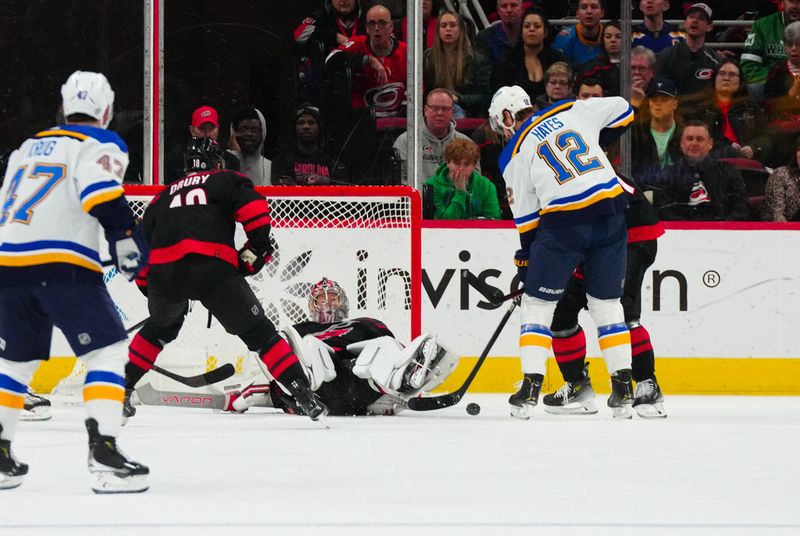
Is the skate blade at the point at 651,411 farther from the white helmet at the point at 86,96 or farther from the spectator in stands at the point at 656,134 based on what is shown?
the white helmet at the point at 86,96

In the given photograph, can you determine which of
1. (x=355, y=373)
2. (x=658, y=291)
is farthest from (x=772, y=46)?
(x=355, y=373)

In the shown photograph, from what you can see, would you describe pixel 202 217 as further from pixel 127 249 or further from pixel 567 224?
pixel 127 249

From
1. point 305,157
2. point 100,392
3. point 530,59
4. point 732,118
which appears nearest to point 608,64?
point 530,59

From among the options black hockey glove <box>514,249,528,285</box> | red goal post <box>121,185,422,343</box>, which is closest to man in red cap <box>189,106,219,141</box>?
red goal post <box>121,185,422,343</box>

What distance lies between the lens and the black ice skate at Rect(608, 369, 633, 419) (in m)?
5.23

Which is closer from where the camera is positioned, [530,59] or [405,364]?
[405,364]

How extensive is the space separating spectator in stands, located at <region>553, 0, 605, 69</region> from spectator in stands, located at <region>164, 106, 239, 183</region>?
1.74 meters

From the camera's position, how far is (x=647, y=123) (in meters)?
6.90

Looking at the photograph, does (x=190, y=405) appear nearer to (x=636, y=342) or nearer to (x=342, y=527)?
(x=636, y=342)

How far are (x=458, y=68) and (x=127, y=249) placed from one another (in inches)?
147

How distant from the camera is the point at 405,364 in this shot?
17.3 feet

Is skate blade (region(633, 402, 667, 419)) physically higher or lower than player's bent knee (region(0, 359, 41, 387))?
lower

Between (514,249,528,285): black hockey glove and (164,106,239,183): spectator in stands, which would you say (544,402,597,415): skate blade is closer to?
(514,249,528,285): black hockey glove

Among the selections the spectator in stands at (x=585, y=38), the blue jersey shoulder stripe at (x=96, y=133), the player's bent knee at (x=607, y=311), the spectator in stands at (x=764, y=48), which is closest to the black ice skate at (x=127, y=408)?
the player's bent knee at (x=607, y=311)
